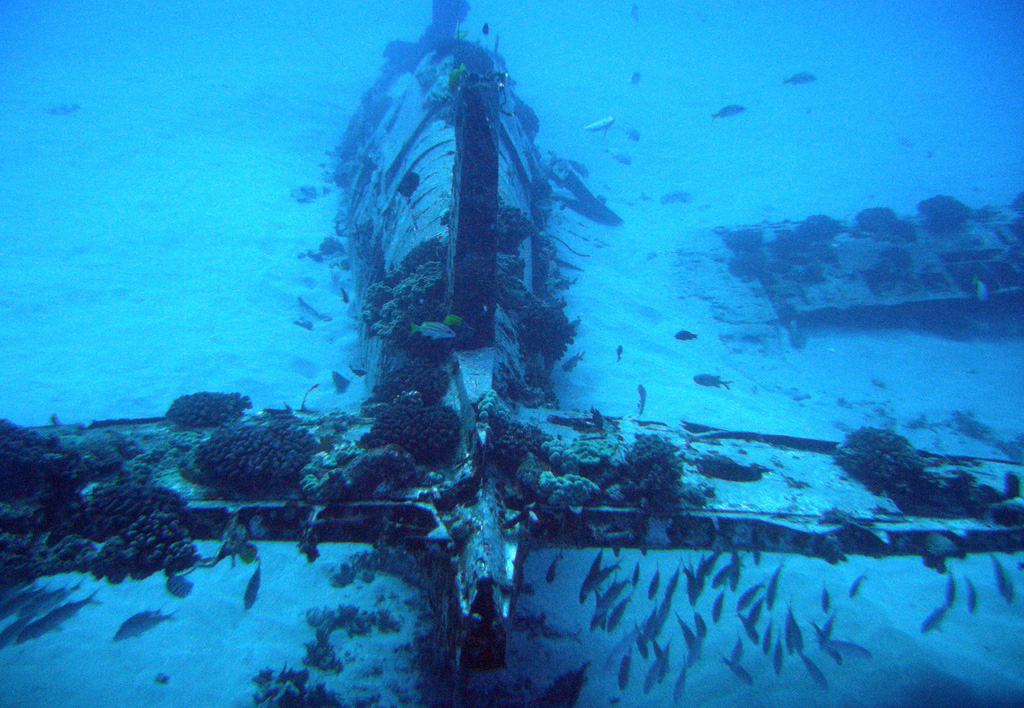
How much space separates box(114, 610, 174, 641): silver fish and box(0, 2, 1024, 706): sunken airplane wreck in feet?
0.07

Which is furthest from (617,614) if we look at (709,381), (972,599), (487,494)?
(709,381)

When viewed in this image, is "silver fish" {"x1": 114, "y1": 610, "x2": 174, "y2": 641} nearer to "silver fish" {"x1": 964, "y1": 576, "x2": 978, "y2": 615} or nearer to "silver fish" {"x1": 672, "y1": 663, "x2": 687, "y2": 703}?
"silver fish" {"x1": 672, "y1": 663, "x2": 687, "y2": 703}

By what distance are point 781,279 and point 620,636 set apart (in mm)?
12750

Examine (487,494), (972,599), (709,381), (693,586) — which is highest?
(709,381)

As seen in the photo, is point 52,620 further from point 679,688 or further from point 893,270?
point 893,270

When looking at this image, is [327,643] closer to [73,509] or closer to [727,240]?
[73,509]

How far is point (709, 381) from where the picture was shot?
9570 mm

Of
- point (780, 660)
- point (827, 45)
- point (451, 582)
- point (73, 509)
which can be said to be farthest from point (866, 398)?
point (827, 45)

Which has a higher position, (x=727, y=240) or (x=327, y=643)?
(x=727, y=240)

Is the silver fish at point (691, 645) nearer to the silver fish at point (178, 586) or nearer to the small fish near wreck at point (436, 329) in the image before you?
the small fish near wreck at point (436, 329)

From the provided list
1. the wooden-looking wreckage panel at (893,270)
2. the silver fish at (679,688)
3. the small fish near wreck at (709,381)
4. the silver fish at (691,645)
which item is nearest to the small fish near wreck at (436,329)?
the silver fish at (691,645)

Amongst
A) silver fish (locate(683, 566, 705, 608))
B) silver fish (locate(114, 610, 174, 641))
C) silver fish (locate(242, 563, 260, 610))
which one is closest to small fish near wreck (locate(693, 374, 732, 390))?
silver fish (locate(683, 566, 705, 608))

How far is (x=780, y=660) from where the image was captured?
12.9 feet

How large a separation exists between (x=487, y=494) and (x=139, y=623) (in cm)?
367
